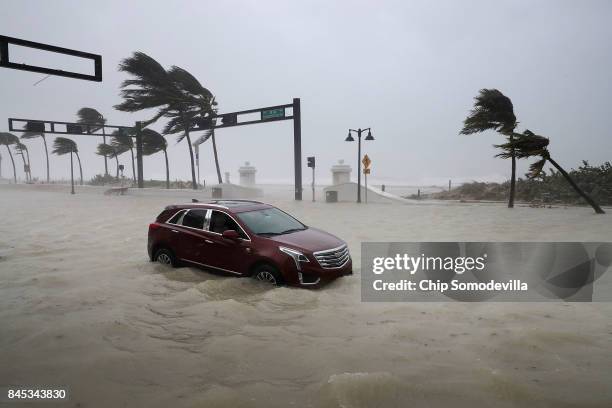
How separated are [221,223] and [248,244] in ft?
2.86

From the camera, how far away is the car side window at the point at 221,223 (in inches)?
305

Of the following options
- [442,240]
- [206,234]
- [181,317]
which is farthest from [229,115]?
[181,317]

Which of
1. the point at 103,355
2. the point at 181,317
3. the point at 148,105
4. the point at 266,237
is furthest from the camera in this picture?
the point at 148,105

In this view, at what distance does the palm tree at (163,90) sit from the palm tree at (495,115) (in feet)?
62.3

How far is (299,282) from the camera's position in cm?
691

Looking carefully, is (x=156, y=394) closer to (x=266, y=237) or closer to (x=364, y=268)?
(x=266, y=237)

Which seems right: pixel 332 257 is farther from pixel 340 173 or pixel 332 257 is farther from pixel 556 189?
pixel 340 173

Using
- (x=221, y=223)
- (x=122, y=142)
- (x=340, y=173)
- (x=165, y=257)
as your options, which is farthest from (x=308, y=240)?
(x=122, y=142)

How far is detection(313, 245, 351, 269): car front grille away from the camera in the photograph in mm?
7047

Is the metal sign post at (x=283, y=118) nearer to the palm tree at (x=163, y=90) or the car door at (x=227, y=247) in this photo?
the palm tree at (x=163, y=90)

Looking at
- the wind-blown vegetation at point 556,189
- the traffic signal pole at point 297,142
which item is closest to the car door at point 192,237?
the wind-blown vegetation at point 556,189

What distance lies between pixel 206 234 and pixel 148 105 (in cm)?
2828

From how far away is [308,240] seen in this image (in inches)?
293

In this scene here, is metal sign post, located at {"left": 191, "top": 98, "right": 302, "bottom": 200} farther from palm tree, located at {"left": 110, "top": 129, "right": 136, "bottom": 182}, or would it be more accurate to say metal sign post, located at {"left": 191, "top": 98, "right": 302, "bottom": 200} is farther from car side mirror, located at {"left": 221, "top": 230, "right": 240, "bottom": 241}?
car side mirror, located at {"left": 221, "top": 230, "right": 240, "bottom": 241}
